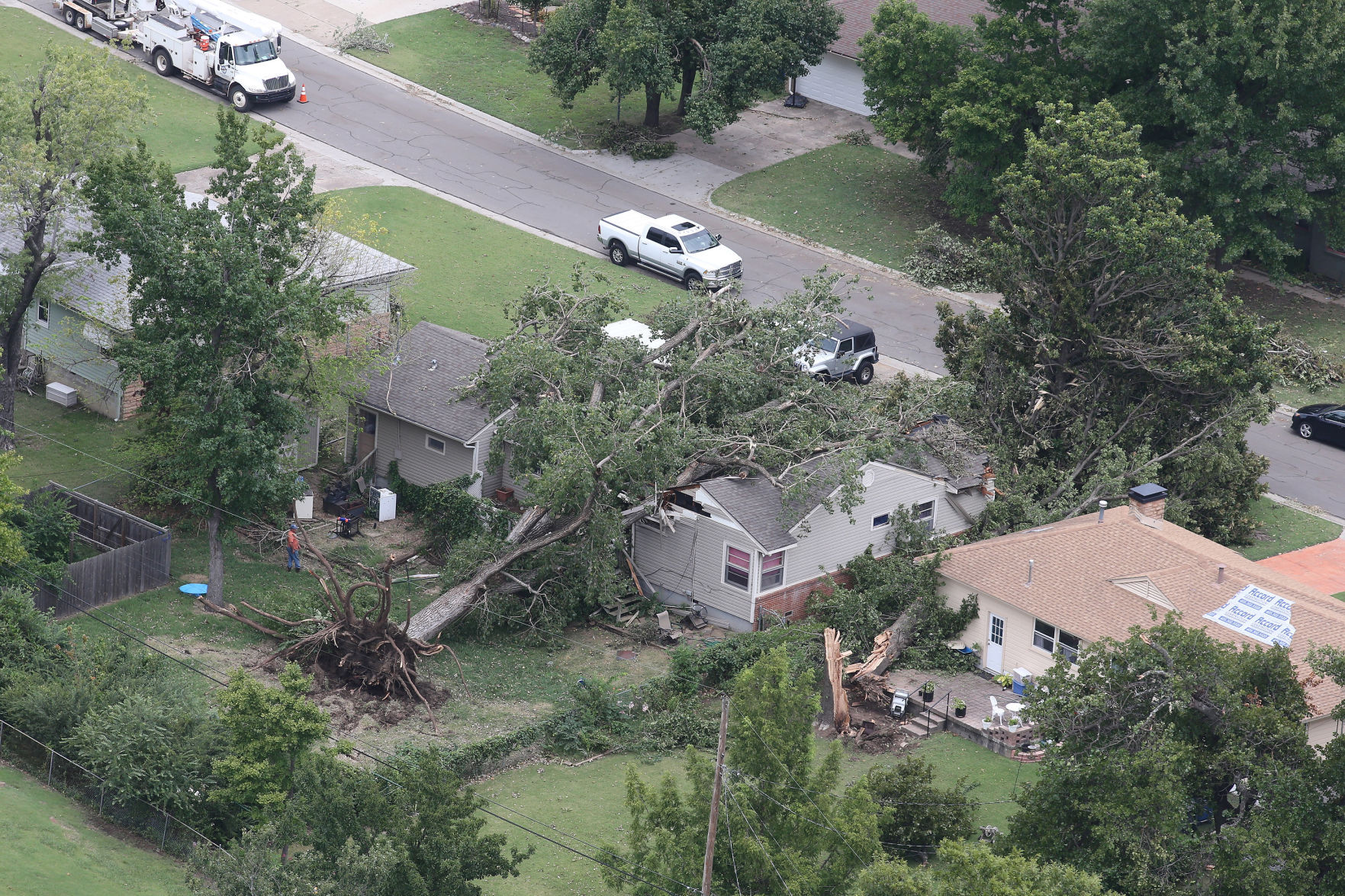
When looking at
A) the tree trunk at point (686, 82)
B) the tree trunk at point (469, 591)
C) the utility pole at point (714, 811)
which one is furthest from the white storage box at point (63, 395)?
the utility pole at point (714, 811)

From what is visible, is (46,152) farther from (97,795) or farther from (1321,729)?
(1321,729)

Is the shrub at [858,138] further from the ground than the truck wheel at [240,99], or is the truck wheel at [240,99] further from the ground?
the shrub at [858,138]

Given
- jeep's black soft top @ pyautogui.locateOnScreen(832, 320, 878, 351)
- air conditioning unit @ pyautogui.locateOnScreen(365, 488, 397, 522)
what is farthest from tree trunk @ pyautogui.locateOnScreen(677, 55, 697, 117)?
air conditioning unit @ pyautogui.locateOnScreen(365, 488, 397, 522)

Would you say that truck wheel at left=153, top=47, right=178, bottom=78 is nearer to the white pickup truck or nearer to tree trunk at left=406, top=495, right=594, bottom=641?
the white pickup truck

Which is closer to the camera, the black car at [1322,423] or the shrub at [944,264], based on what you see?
the black car at [1322,423]

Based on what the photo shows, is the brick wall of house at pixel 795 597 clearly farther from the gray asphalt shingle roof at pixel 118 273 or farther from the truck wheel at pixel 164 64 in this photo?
the truck wheel at pixel 164 64

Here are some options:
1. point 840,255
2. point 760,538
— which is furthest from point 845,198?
point 760,538
